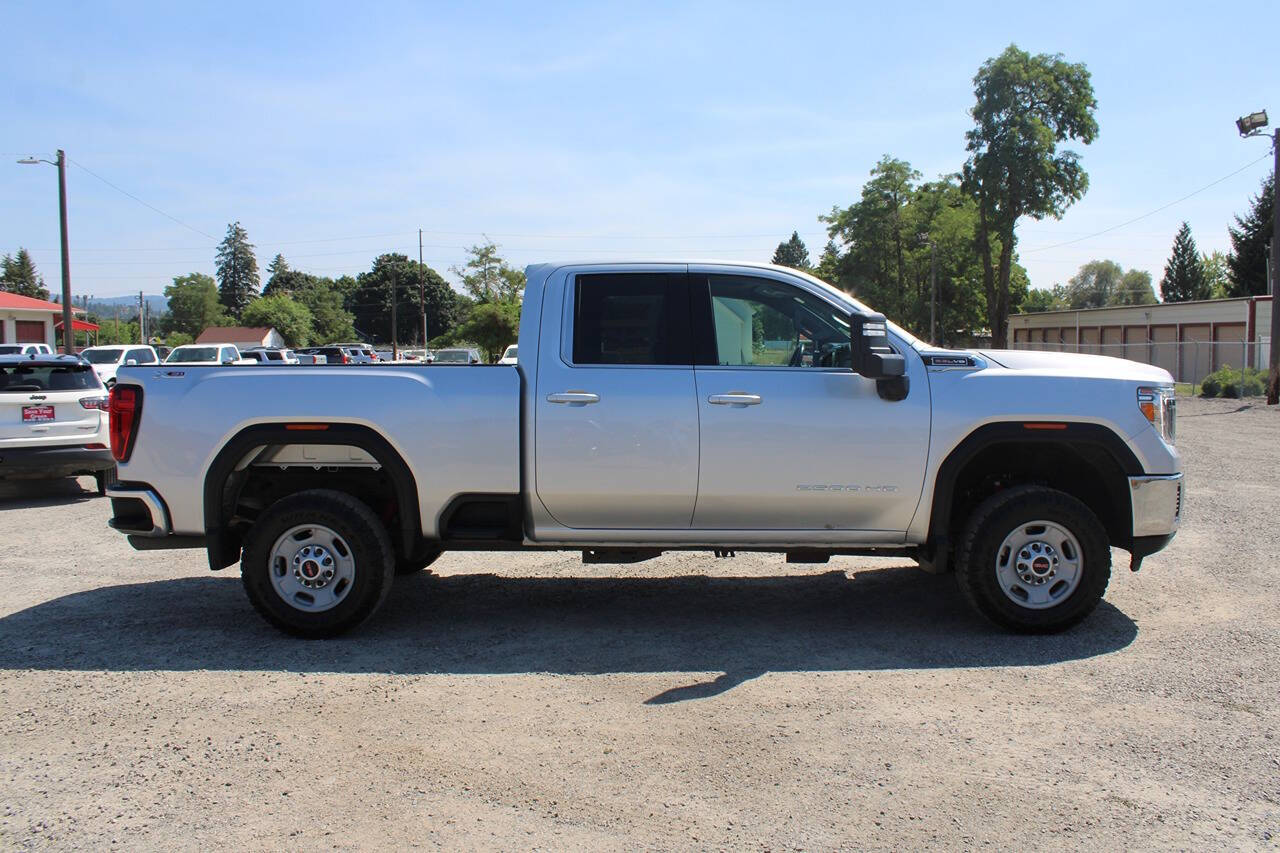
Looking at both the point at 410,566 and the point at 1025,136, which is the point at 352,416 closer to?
the point at 410,566

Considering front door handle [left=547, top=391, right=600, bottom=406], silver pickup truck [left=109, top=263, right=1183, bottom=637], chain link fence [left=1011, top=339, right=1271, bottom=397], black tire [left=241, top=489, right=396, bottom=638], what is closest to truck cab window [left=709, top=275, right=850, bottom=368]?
silver pickup truck [left=109, top=263, right=1183, bottom=637]

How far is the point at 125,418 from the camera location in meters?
5.84

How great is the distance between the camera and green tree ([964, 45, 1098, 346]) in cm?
4884

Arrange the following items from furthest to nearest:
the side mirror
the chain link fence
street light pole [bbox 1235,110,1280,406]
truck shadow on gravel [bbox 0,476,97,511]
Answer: the chain link fence < street light pole [bbox 1235,110,1280,406] < truck shadow on gravel [bbox 0,476,97,511] < the side mirror

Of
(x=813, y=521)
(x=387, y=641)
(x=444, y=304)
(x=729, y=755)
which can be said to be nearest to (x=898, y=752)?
(x=729, y=755)

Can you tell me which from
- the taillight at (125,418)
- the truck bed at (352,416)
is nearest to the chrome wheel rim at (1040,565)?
the truck bed at (352,416)

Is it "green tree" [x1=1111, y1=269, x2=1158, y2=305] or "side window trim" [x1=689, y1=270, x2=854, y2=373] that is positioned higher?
"green tree" [x1=1111, y1=269, x2=1158, y2=305]

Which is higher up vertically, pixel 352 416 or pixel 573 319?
pixel 573 319

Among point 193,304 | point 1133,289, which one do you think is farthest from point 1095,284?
point 193,304

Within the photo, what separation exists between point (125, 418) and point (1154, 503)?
19.3 feet

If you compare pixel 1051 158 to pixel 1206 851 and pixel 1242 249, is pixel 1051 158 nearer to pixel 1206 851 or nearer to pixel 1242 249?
pixel 1242 249

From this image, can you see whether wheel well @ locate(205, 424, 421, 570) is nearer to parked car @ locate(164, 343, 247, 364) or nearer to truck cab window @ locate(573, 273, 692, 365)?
truck cab window @ locate(573, 273, 692, 365)

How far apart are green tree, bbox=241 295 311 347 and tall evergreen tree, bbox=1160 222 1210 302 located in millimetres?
80153

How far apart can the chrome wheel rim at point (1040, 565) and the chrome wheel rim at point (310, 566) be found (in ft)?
12.3
